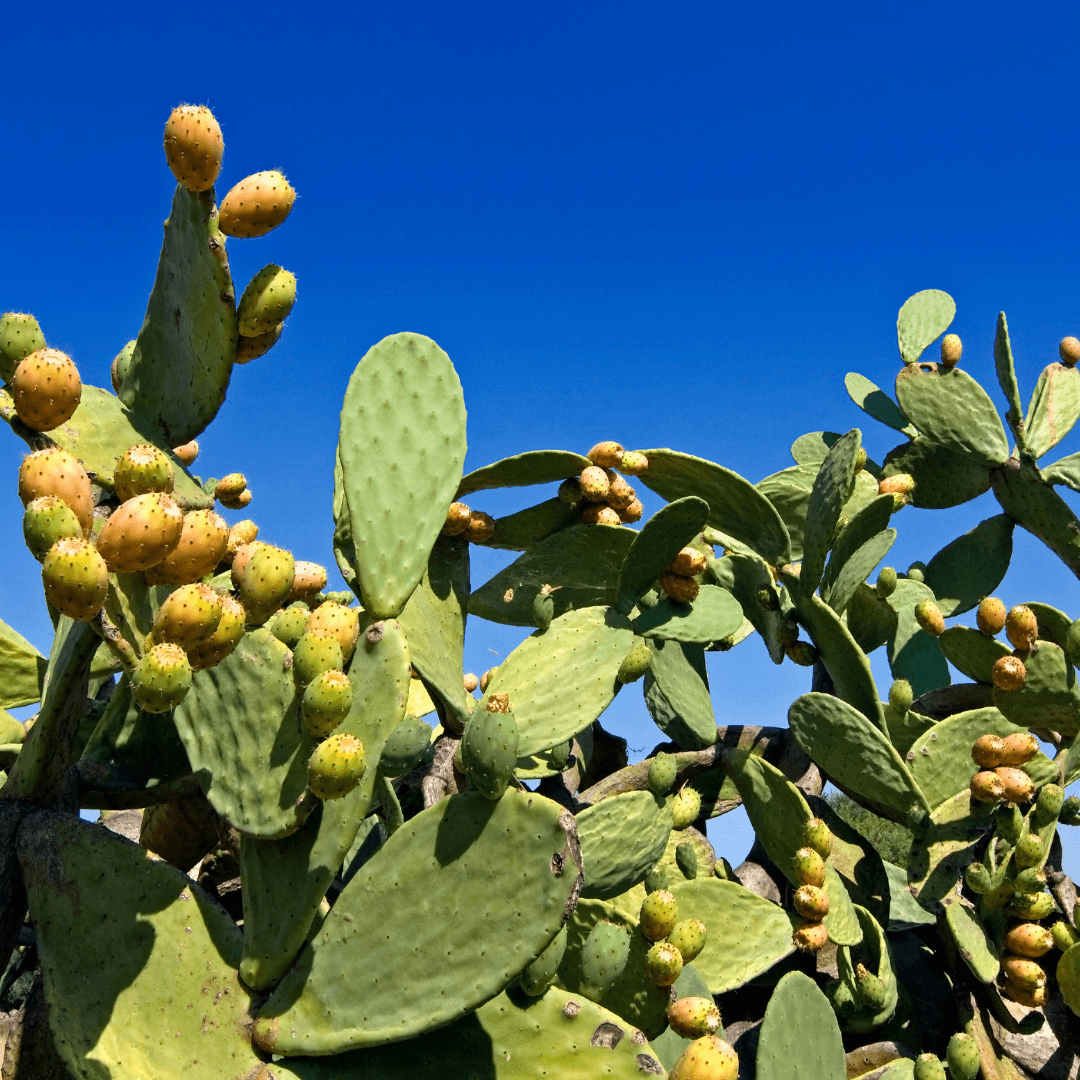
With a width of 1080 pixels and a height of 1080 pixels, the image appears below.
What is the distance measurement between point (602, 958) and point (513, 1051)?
0.27 meters

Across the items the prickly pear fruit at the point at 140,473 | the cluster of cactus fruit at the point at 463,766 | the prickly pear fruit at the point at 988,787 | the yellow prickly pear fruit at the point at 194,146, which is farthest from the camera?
the prickly pear fruit at the point at 988,787

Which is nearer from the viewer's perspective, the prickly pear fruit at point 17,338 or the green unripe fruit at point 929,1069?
the prickly pear fruit at point 17,338

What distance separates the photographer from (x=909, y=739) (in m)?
2.63

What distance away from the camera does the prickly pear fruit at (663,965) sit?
1.79m

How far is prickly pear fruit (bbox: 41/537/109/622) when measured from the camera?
1.15m

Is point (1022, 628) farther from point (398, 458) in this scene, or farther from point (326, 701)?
point (326, 701)

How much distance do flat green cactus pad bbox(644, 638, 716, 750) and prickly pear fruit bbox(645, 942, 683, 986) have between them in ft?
2.14

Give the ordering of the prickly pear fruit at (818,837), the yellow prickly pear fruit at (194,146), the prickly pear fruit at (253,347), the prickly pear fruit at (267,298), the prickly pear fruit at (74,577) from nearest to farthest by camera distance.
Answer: the prickly pear fruit at (74,577), the yellow prickly pear fruit at (194,146), the prickly pear fruit at (267,298), the prickly pear fruit at (253,347), the prickly pear fruit at (818,837)

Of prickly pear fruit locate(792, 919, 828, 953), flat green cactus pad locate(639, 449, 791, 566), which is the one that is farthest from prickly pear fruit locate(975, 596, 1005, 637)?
prickly pear fruit locate(792, 919, 828, 953)

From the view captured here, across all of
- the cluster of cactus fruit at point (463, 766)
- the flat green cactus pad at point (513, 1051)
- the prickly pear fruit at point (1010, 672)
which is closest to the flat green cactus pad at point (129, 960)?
the cluster of cactus fruit at point (463, 766)

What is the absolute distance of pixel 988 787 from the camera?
90.4 inches

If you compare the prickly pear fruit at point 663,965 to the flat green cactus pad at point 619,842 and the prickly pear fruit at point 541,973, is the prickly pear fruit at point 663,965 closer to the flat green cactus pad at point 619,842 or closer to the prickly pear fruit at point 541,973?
the flat green cactus pad at point 619,842

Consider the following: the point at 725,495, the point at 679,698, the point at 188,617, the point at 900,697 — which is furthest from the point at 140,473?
the point at 900,697

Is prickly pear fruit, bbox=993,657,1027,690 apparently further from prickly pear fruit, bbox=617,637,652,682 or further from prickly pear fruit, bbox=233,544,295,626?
prickly pear fruit, bbox=233,544,295,626
